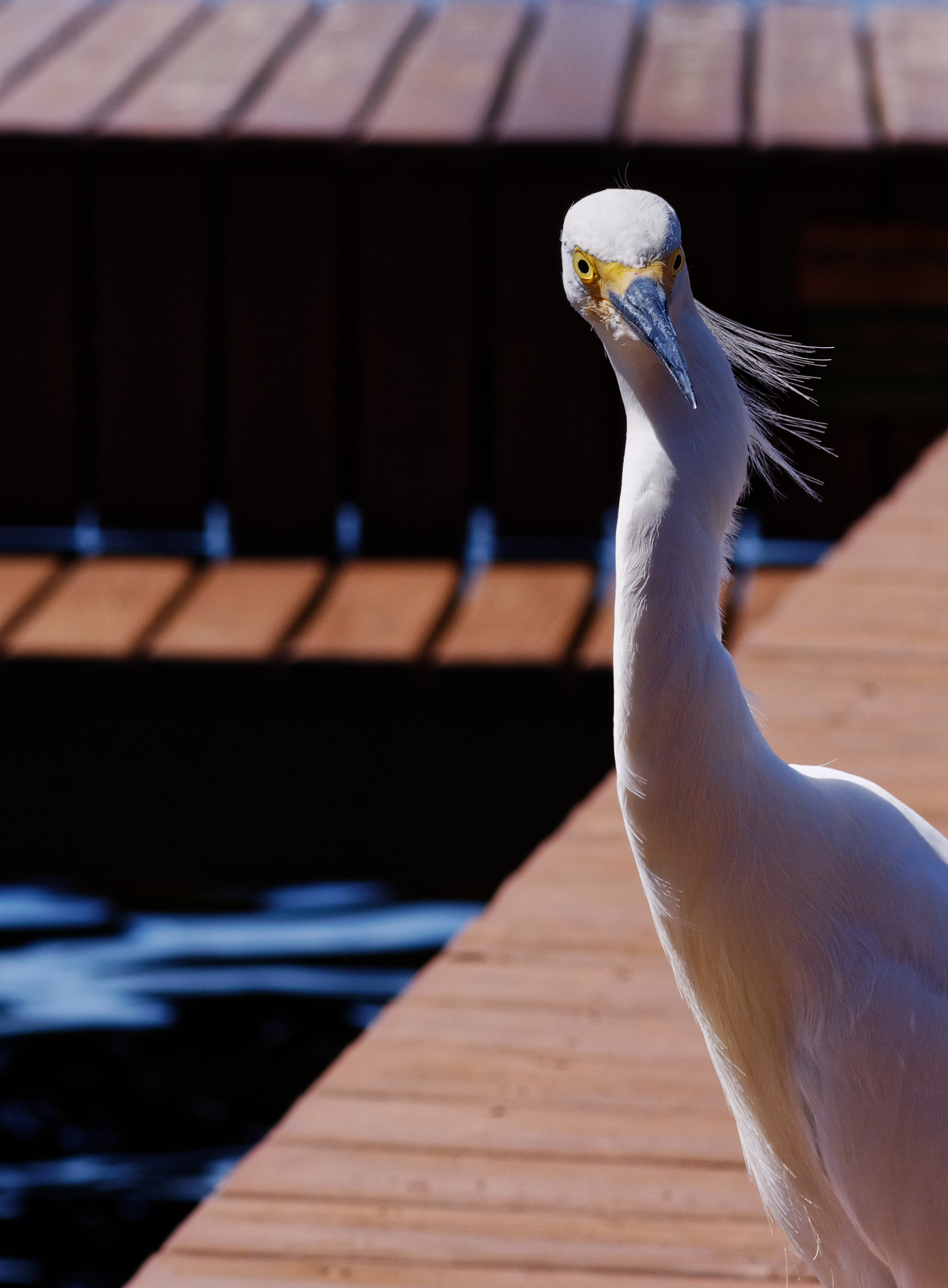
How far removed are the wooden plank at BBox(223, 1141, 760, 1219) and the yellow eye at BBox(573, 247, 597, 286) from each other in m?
1.07

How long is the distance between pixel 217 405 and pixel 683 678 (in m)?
4.07

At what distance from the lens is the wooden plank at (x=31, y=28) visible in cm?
568

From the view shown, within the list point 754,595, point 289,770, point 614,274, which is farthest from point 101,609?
point 614,274

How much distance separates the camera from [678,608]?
4.47 ft

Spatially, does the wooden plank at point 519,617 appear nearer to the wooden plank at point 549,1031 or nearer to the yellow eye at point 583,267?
the wooden plank at point 549,1031

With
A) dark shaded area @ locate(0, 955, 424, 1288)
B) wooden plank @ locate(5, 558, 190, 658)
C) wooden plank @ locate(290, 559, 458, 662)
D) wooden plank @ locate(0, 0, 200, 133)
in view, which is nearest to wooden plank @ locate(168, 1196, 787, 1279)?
dark shaded area @ locate(0, 955, 424, 1288)

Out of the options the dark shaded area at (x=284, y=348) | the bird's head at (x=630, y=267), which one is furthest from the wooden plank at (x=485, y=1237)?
the dark shaded area at (x=284, y=348)

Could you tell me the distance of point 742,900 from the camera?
147 cm

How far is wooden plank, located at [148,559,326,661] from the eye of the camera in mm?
4383

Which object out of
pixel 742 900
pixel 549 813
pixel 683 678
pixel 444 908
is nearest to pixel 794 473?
pixel 683 678

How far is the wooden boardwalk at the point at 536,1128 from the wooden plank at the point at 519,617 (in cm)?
146

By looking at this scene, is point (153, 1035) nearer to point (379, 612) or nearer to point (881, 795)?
point (379, 612)

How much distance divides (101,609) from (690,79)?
2.47 meters

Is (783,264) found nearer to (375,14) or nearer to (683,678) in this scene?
(375,14)
